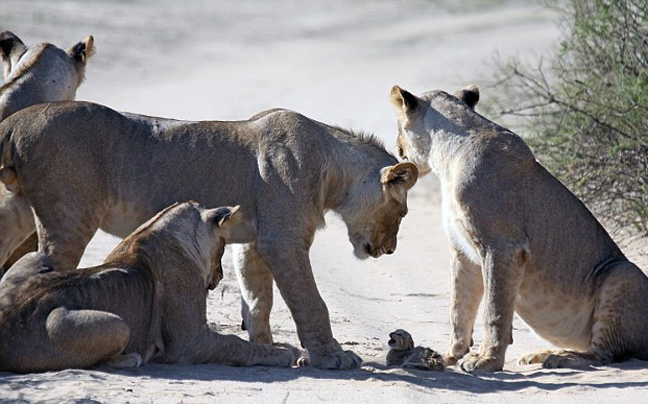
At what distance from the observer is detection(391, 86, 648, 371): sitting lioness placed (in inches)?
354

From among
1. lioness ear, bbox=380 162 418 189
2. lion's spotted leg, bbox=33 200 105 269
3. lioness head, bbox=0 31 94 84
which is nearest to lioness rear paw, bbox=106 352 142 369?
lion's spotted leg, bbox=33 200 105 269

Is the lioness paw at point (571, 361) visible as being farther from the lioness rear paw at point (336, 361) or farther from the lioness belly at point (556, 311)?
the lioness rear paw at point (336, 361)

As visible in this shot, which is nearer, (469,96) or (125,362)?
(125,362)

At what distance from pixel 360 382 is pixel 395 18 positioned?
31.1 metres

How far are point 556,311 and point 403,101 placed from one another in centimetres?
180

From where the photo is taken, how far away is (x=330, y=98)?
25.8m

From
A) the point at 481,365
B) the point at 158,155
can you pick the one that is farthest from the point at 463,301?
the point at 158,155

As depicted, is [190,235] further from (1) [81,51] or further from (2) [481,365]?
(1) [81,51]

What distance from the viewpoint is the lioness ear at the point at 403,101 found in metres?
9.67

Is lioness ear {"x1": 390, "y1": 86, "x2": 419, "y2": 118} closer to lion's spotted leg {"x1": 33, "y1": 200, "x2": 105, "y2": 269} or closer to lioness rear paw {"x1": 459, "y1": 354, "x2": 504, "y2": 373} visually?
lioness rear paw {"x1": 459, "y1": 354, "x2": 504, "y2": 373}


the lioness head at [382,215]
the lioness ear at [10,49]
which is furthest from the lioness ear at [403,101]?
the lioness ear at [10,49]

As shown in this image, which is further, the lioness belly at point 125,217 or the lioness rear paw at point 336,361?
the lioness belly at point 125,217

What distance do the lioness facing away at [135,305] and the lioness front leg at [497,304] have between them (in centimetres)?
122

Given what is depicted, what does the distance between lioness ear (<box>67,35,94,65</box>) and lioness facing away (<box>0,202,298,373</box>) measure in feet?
8.65
